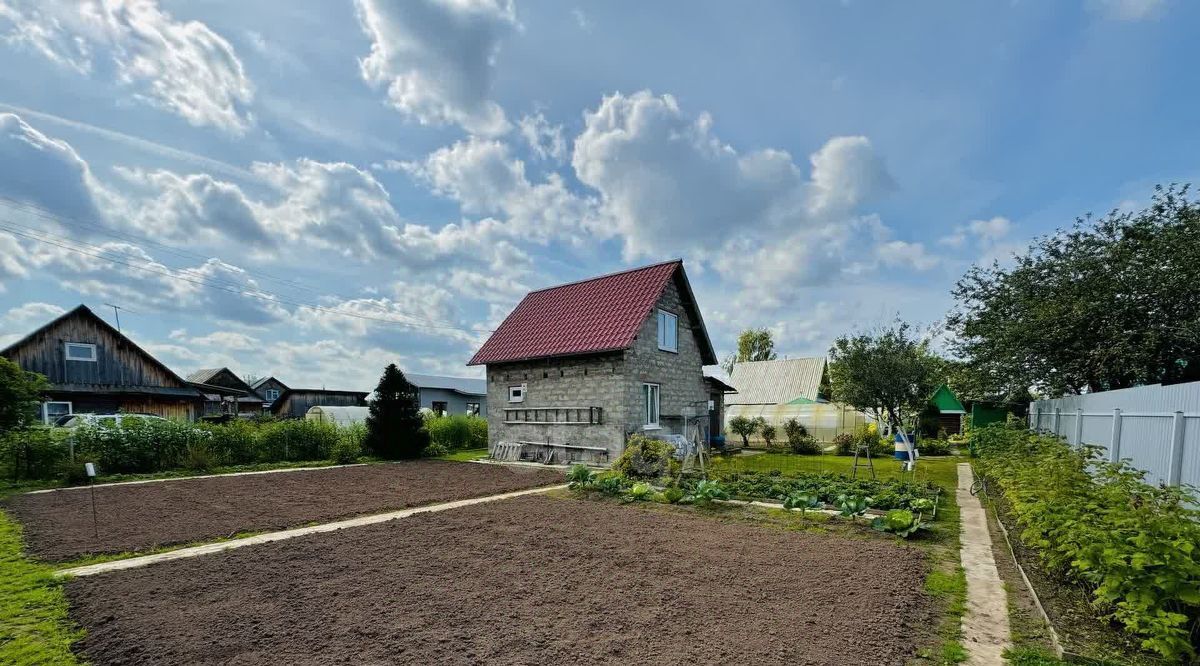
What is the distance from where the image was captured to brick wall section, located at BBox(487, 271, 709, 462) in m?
15.9

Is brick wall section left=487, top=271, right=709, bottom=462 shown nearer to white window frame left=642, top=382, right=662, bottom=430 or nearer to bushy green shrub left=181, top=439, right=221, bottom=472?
white window frame left=642, top=382, right=662, bottom=430

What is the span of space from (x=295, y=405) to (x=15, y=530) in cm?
3907

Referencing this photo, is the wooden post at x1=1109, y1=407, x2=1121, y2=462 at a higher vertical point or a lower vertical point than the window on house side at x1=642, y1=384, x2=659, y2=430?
higher

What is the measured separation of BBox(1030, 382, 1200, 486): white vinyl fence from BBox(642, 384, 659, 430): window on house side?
413 inches

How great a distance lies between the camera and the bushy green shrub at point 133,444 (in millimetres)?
13703

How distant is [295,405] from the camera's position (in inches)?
1693

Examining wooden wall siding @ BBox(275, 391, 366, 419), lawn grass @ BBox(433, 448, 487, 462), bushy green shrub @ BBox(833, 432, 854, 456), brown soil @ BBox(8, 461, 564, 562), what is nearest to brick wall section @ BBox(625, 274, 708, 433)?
brown soil @ BBox(8, 461, 564, 562)

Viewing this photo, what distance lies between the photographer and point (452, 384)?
40.4 meters

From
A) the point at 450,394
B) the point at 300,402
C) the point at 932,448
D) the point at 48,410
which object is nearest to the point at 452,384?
the point at 450,394

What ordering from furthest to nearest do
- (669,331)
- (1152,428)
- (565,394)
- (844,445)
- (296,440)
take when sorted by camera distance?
(844,445) → (669,331) → (296,440) → (565,394) → (1152,428)

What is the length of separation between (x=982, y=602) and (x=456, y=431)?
20519mm

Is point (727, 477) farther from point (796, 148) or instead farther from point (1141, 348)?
point (1141, 348)

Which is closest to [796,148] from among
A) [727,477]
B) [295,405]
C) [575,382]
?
[727,477]

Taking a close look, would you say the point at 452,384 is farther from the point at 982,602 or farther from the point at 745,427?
the point at 982,602
